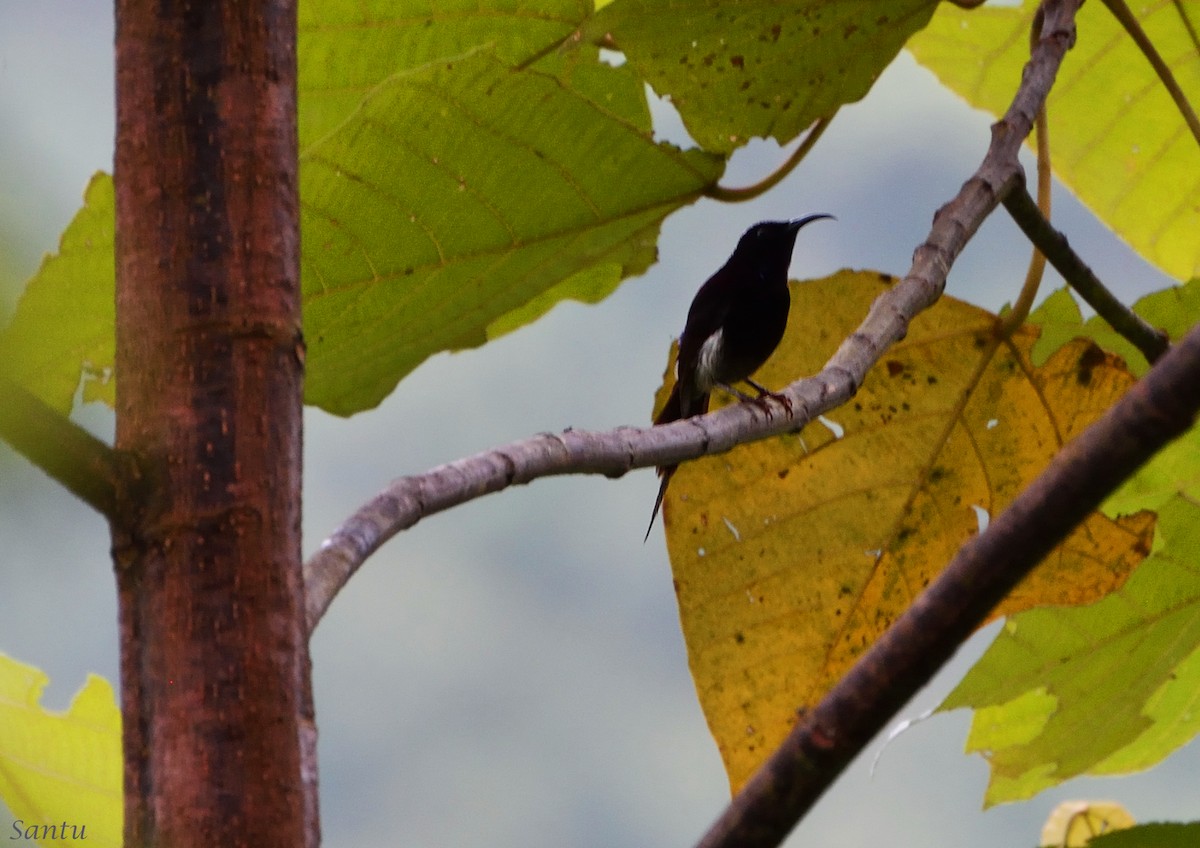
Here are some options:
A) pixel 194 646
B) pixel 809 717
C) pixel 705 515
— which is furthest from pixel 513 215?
pixel 809 717

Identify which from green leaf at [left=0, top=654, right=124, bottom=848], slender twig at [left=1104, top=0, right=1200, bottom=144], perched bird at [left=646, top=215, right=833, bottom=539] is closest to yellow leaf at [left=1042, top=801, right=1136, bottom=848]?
slender twig at [left=1104, top=0, right=1200, bottom=144]

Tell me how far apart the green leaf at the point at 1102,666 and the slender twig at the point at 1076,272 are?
26 cm

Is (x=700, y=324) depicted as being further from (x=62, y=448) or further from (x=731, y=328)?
(x=62, y=448)

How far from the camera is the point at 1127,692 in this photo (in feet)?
4.68

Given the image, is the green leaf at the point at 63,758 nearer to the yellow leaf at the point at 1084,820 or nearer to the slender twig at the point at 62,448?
the slender twig at the point at 62,448

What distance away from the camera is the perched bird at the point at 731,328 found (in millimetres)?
2295

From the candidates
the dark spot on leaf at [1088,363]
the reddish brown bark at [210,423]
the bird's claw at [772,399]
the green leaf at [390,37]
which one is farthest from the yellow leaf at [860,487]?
the reddish brown bark at [210,423]

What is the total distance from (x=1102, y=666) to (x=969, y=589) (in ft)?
3.57

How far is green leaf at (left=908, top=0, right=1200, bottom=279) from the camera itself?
6.57ft

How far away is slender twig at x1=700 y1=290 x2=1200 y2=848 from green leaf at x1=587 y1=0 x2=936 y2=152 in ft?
2.97

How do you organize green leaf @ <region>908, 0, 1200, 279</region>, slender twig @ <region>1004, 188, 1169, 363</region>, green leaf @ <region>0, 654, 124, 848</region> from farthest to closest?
1. green leaf @ <region>908, 0, 1200, 279</region>
2. slender twig @ <region>1004, 188, 1169, 363</region>
3. green leaf @ <region>0, 654, 124, 848</region>

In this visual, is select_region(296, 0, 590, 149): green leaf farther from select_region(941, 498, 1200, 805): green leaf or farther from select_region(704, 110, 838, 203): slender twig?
select_region(941, 498, 1200, 805): green leaf

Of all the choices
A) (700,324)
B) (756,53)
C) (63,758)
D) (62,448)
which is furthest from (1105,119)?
(62,448)

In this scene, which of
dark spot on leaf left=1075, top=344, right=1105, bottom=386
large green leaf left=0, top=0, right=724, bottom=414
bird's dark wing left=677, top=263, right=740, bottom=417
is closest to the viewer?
large green leaf left=0, top=0, right=724, bottom=414
